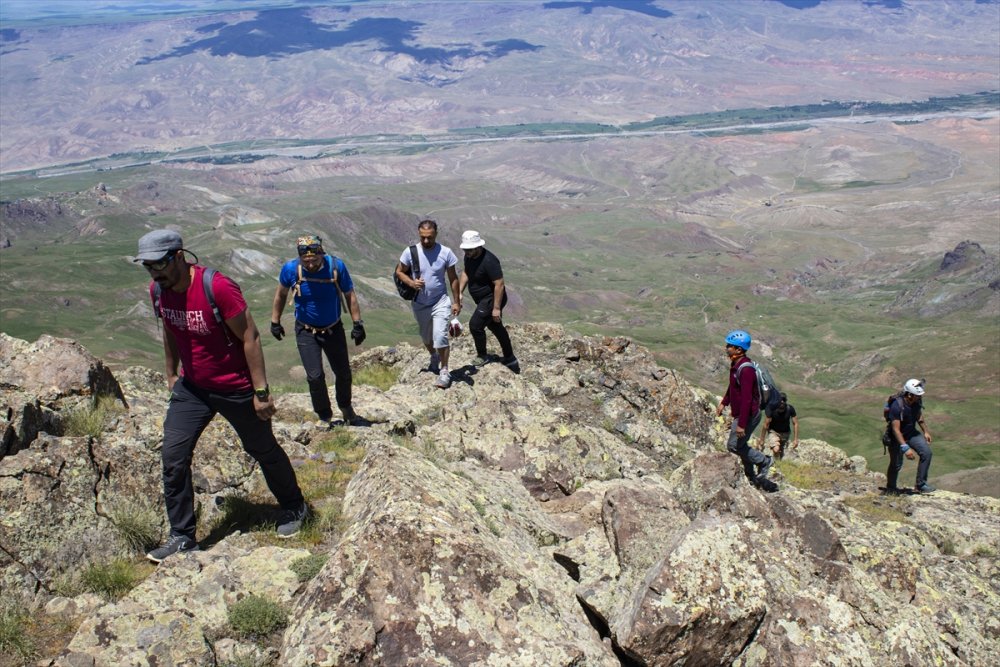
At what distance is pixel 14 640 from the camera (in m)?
5.45

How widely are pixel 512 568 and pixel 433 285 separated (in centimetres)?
823

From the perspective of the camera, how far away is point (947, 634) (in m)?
8.68

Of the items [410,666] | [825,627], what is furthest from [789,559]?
[410,666]

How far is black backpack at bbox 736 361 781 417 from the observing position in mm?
11219

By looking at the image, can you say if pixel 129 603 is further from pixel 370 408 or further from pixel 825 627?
pixel 370 408

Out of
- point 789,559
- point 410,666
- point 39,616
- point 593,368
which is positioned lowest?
point 593,368

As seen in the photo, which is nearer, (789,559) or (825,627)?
(825,627)

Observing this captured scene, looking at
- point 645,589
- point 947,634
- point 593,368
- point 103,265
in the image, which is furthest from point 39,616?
point 103,265

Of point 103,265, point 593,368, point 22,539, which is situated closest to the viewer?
point 22,539

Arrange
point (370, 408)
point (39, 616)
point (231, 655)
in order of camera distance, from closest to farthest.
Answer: point (231, 655) → point (39, 616) → point (370, 408)

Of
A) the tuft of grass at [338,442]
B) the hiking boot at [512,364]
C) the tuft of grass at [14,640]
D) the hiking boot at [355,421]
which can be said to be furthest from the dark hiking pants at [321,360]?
the tuft of grass at [14,640]

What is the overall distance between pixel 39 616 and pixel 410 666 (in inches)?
139

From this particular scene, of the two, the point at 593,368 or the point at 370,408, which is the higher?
the point at 370,408

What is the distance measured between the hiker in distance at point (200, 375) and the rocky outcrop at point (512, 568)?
24.7 inches
